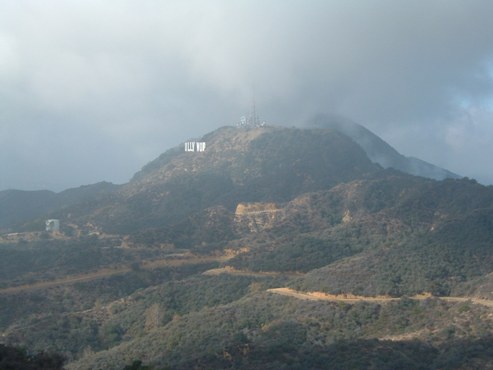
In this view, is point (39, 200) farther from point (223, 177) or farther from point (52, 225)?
point (223, 177)

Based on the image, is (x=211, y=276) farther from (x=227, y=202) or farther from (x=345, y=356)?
(x=227, y=202)

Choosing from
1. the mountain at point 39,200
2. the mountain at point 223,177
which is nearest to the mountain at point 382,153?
the mountain at point 223,177

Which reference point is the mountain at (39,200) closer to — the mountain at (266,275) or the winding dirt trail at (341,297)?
the mountain at (266,275)

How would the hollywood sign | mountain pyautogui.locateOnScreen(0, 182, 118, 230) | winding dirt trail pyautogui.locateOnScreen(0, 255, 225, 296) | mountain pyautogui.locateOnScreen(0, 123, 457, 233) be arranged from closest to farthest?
1. winding dirt trail pyautogui.locateOnScreen(0, 255, 225, 296)
2. mountain pyautogui.locateOnScreen(0, 123, 457, 233)
3. mountain pyautogui.locateOnScreen(0, 182, 118, 230)
4. the hollywood sign

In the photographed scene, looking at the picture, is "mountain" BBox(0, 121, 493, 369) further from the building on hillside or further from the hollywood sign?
the hollywood sign

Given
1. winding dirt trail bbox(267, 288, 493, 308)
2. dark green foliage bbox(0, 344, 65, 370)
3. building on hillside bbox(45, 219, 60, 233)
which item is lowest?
dark green foliage bbox(0, 344, 65, 370)

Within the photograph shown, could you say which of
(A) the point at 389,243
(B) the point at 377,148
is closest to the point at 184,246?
(A) the point at 389,243

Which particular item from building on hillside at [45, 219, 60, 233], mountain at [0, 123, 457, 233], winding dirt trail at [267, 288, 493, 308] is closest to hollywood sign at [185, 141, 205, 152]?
mountain at [0, 123, 457, 233]
